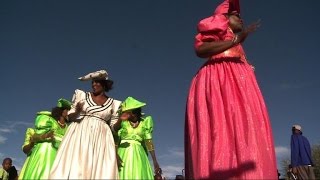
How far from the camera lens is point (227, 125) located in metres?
3.44

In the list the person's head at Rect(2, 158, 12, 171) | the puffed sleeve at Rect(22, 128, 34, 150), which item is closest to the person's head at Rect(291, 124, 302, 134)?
the puffed sleeve at Rect(22, 128, 34, 150)

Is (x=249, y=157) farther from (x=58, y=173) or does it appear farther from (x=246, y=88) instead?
(x=58, y=173)

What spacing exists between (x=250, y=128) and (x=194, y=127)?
0.57 metres

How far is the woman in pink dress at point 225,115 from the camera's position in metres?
3.25

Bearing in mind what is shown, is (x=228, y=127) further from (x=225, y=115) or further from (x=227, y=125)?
(x=225, y=115)

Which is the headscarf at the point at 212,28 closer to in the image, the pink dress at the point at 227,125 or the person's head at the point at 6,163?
the pink dress at the point at 227,125

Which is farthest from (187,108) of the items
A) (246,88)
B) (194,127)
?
(246,88)

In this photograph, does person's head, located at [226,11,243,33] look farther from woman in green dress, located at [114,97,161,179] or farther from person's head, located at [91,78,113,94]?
woman in green dress, located at [114,97,161,179]

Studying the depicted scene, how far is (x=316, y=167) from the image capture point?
27.9 meters

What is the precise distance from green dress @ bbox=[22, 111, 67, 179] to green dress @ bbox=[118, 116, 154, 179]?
1481mm

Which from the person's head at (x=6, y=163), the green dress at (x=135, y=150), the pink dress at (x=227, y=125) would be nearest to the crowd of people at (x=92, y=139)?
the green dress at (x=135, y=150)

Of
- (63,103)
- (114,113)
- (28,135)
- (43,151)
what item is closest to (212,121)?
(114,113)

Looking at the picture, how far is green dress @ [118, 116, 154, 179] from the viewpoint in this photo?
295 inches

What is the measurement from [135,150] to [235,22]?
4.46m
